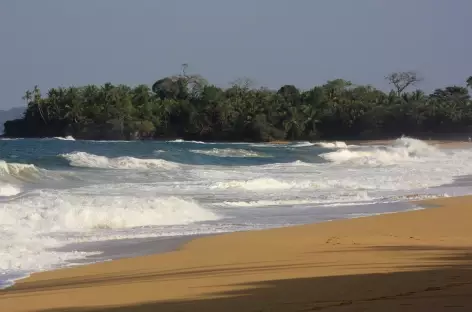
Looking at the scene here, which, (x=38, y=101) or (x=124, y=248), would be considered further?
(x=38, y=101)

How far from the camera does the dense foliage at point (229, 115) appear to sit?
3374 inches

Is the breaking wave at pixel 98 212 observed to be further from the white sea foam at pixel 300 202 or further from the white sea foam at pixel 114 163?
the white sea foam at pixel 114 163

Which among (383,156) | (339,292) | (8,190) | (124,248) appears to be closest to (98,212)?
(124,248)

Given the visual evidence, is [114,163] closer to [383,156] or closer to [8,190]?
[8,190]

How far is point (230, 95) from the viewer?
94688 mm

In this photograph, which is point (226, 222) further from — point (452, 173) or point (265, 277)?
point (452, 173)

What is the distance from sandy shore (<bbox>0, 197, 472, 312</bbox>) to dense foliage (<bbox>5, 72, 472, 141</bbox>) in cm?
7325

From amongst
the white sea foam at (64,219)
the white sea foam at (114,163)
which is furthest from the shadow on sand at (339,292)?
the white sea foam at (114,163)

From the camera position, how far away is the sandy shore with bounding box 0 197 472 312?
656cm

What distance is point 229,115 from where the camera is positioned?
8756 centimetres

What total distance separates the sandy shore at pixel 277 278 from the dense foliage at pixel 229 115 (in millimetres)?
73253

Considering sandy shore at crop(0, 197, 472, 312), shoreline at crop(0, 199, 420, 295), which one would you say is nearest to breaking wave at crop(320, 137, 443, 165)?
shoreline at crop(0, 199, 420, 295)

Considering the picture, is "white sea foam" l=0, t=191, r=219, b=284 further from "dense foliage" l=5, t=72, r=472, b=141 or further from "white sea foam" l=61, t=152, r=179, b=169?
"dense foliage" l=5, t=72, r=472, b=141

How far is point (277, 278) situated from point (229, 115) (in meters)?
79.8
